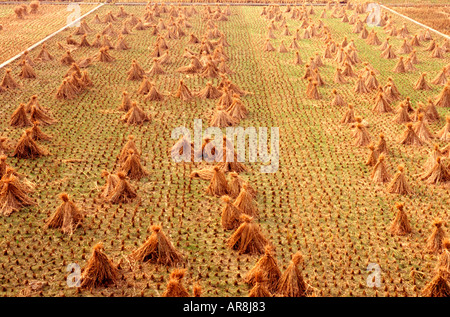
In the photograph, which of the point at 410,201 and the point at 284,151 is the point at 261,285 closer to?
the point at 410,201

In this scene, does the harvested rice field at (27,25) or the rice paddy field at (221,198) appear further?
the harvested rice field at (27,25)

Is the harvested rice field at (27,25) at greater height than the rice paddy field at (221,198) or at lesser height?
lesser

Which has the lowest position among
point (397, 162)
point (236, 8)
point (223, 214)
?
point (236, 8)

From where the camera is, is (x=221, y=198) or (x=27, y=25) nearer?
(x=221, y=198)

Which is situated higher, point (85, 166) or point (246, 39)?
point (85, 166)

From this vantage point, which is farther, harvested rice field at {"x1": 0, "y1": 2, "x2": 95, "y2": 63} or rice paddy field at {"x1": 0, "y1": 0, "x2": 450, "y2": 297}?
harvested rice field at {"x1": 0, "y1": 2, "x2": 95, "y2": 63}

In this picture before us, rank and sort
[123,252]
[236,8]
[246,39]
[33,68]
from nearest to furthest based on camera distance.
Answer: [123,252] < [33,68] < [246,39] < [236,8]

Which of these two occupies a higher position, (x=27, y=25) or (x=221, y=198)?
(x=221, y=198)

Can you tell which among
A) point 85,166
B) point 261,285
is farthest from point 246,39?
point 261,285
